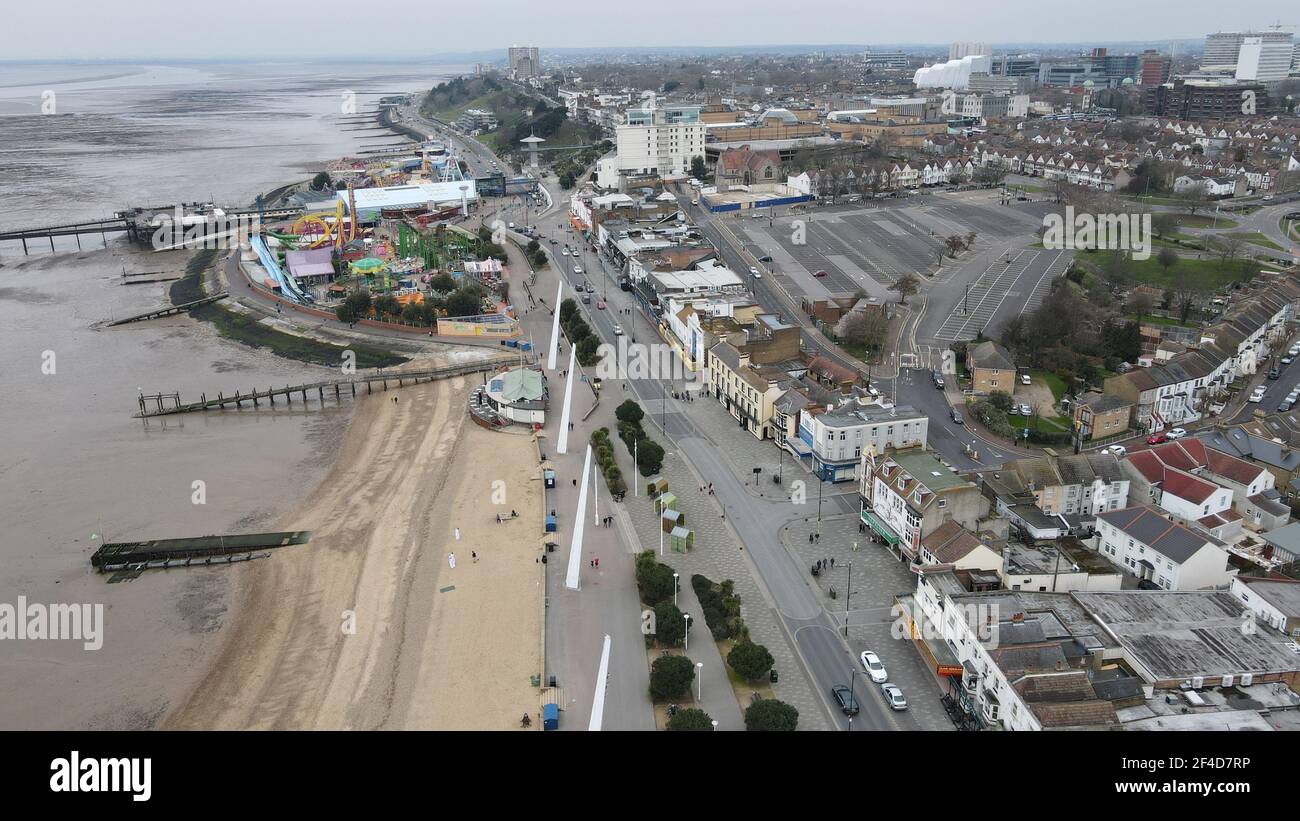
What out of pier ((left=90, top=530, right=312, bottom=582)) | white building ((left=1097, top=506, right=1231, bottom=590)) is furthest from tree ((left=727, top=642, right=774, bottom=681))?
pier ((left=90, top=530, right=312, bottom=582))

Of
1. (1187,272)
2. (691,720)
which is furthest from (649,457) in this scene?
(1187,272)

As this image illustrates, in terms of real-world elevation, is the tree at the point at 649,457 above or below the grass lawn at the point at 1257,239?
below

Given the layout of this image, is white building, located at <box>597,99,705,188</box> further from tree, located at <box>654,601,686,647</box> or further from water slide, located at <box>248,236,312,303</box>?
tree, located at <box>654,601,686,647</box>

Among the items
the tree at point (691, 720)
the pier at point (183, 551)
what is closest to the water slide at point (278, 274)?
the pier at point (183, 551)

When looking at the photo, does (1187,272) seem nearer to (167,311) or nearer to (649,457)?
(649,457)

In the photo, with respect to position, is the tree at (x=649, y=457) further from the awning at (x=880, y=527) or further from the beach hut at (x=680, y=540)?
the awning at (x=880, y=527)

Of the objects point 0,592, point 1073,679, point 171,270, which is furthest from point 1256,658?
point 171,270
